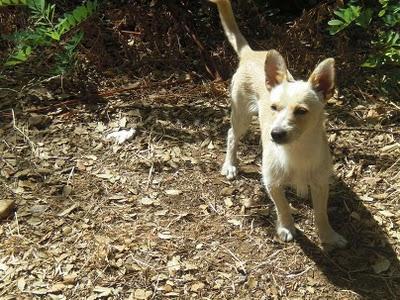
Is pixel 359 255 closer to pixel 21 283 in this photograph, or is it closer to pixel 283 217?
pixel 283 217

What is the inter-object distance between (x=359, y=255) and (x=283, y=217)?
2.02ft

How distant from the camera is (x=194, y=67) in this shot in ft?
20.1

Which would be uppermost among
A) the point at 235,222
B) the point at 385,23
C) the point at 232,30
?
the point at 385,23

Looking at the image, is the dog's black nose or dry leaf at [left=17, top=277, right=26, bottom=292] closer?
the dog's black nose

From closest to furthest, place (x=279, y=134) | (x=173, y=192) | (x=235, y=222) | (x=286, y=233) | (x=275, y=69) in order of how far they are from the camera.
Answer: (x=279, y=134), (x=275, y=69), (x=286, y=233), (x=235, y=222), (x=173, y=192)

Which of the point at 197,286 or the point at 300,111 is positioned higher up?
the point at 300,111

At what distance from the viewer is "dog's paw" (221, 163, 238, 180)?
16.5 feet

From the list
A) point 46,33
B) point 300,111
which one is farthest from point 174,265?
point 46,33

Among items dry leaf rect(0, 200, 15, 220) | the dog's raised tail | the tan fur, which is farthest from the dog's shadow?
dry leaf rect(0, 200, 15, 220)

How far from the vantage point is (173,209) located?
476 centimetres

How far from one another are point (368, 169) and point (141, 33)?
2757 millimetres

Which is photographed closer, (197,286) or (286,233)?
(197,286)

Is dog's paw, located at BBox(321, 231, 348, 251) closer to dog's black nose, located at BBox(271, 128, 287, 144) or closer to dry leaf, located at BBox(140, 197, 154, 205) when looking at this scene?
dog's black nose, located at BBox(271, 128, 287, 144)

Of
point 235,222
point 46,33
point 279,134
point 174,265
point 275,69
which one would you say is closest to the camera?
point 279,134
